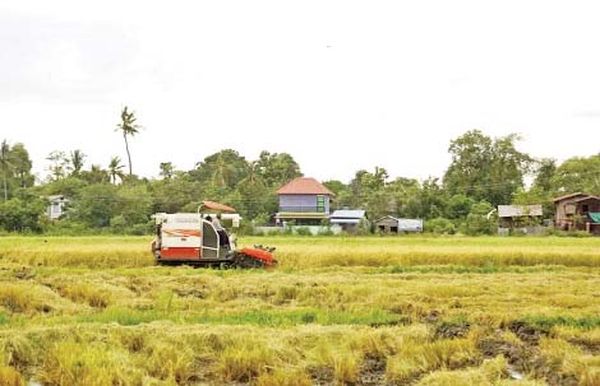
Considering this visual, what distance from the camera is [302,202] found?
55969 mm

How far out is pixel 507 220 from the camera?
56219mm

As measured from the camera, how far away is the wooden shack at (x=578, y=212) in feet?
172

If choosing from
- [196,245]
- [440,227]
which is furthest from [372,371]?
[440,227]

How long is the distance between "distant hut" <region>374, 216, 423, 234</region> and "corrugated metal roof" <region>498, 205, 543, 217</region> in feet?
21.0

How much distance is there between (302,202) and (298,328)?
45.7m

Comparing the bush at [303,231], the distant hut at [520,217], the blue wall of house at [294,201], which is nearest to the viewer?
the bush at [303,231]

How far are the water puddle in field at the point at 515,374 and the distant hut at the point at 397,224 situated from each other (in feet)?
141

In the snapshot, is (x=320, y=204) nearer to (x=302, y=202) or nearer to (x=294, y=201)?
(x=302, y=202)

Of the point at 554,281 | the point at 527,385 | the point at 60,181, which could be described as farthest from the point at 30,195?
the point at 527,385

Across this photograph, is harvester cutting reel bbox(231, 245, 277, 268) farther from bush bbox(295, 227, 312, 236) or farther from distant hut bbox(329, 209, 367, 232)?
distant hut bbox(329, 209, 367, 232)

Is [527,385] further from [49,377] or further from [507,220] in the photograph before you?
[507,220]

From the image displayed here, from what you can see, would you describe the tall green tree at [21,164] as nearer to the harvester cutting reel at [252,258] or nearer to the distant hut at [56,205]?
the distant hut at [56,205]

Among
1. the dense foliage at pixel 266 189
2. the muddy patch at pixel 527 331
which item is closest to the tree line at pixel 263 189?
the dense foliage at pixel 266 189

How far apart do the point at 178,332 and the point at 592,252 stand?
19165 mm
